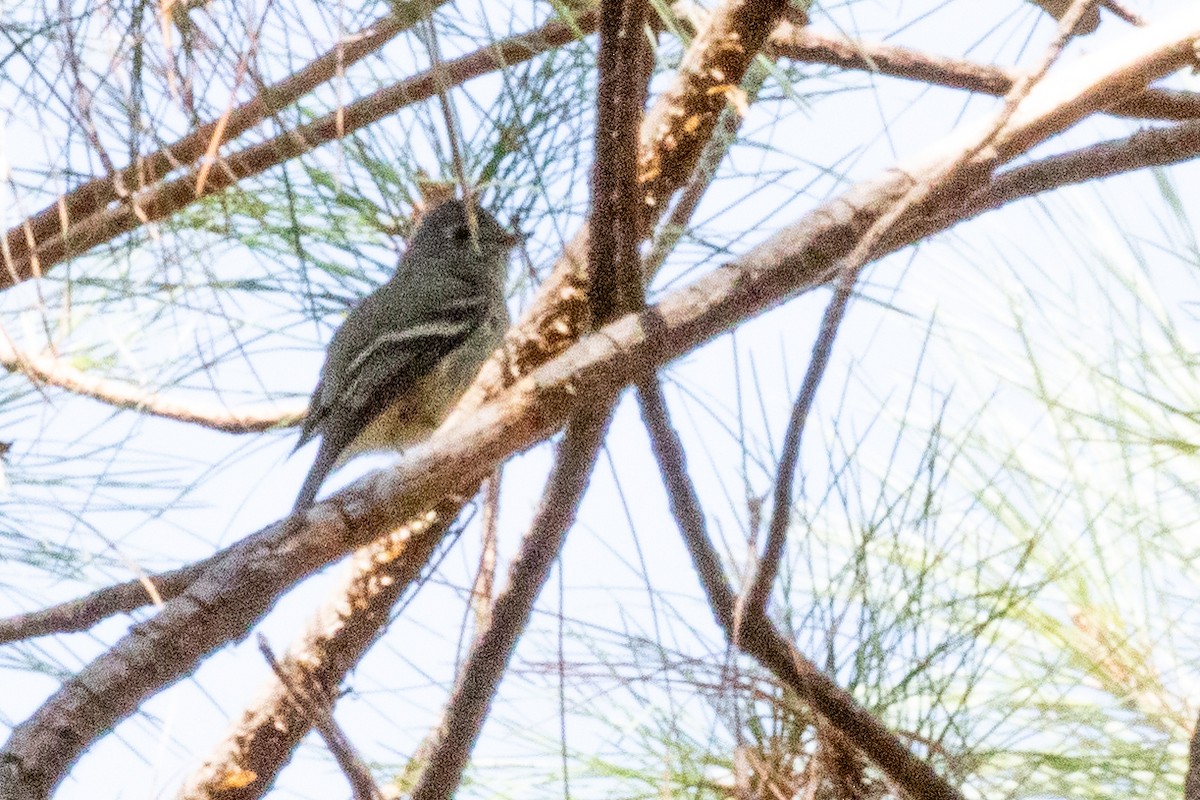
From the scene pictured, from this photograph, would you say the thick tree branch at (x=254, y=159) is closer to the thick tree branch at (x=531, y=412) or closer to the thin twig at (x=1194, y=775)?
the thick tree branch at (x=531, y=412)

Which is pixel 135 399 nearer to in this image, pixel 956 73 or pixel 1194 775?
pixel 956 73

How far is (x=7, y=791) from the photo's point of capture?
1.02 meters

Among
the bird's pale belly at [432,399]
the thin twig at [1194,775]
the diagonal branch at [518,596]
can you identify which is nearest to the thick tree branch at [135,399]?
the bird's pale belly at [432,399]

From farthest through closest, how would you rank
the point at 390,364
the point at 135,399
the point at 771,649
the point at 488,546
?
the point at 390,364, the point at 135,399, the point at 488,546, the point at 771,649

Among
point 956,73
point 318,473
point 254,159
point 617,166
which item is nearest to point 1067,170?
point 956,73

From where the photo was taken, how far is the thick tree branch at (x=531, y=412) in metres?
1.11

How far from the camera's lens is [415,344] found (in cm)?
261

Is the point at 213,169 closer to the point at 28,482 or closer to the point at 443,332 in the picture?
the point at 28,482

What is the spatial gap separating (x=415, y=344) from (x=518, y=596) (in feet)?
4.62

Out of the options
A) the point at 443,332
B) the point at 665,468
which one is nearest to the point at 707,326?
the point at 665,468

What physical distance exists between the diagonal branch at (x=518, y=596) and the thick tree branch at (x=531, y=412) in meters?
0.04

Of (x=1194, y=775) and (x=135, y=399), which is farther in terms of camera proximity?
(x=135, y=399)

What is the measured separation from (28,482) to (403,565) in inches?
23.4

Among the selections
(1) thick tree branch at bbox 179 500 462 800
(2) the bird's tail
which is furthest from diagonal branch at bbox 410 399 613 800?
(2) the bird's tail
